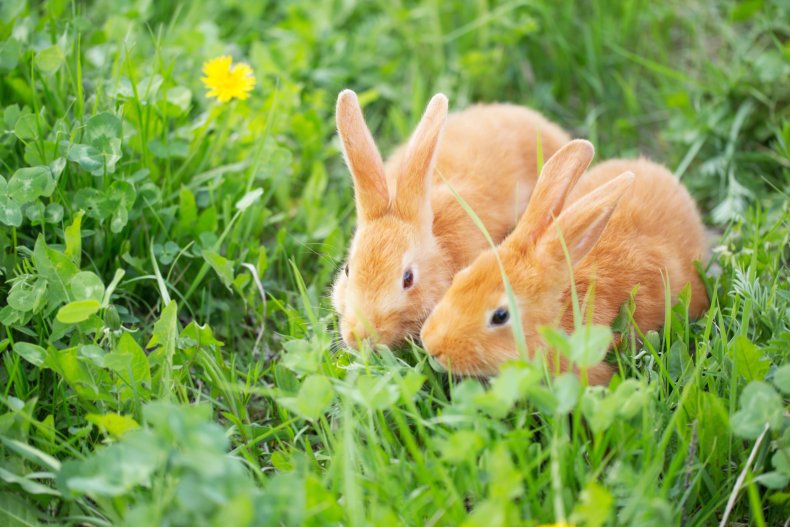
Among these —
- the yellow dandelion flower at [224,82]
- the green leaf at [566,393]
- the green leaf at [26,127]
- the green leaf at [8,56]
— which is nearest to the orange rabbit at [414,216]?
the yellow dandelion flower at [224,82]

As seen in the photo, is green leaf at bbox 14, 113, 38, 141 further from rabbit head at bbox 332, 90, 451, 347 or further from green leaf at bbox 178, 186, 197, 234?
rabbit head at bbox 332, 90, 451, 347

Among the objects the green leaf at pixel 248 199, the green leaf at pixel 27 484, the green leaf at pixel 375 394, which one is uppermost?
the green leaf at pixel 248 199

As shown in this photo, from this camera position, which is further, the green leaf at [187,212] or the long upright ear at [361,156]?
the green leaf at [187,212]

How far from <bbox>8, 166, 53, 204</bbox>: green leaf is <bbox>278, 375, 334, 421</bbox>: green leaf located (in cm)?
134

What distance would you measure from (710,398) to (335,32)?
3446 mm

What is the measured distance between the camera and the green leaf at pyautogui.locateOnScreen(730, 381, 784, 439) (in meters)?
2.52

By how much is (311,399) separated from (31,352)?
3.40ft

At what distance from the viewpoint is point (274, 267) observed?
3.95m

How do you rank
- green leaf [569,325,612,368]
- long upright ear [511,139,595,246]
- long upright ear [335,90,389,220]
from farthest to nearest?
long upright ear [335,90,389,220] < long upright ear [511,139,595,246] < green leaf [569,325,612,368]

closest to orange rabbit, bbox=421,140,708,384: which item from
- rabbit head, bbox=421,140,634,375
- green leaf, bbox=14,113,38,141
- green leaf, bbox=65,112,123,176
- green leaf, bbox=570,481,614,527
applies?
rabbit head, bbox=421,140,634,375

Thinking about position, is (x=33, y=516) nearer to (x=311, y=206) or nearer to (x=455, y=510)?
(x=455, y=510)

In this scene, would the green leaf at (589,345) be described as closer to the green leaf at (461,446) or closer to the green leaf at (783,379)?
the green leaf at (461,446)

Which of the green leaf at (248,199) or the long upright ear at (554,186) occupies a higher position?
the long upright ear at (554,186)

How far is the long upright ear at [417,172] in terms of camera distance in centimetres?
348
